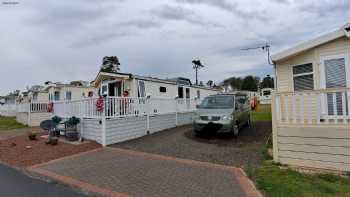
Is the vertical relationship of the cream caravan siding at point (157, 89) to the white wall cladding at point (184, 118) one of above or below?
above

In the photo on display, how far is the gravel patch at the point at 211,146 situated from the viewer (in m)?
7.37

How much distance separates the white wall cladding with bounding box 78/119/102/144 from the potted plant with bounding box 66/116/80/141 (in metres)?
0.26

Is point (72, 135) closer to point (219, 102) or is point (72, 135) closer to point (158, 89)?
point (158, 89)

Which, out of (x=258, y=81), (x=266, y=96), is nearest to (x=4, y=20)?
(x=266, y=96)

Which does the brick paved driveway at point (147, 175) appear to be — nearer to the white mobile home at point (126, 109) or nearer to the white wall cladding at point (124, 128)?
the white wall cladding at point (124, 128)

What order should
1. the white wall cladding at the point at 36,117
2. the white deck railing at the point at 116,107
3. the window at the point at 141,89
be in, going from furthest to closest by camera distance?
the white wall cladding at the point at 36,117 → the window at the point at 141,89 → the white deck railing at the point at 116,107

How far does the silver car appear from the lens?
388 inches

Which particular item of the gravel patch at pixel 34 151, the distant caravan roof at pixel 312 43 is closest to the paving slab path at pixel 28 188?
the gravel patch at pixel 34 151

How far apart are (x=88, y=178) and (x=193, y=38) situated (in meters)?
14.6

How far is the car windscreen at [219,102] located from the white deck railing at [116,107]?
2.87 m

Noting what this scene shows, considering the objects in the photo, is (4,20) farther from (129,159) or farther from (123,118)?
(129,159)

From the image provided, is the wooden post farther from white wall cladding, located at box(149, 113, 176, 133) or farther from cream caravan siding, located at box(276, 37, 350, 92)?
white wall cladding, located at box(149, 113, 176, 133)

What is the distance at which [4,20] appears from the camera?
12.9 m

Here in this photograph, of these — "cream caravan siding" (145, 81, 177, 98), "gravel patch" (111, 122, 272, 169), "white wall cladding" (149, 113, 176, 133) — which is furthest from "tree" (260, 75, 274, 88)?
"gravel patch" (111, 122, 272, 169)
